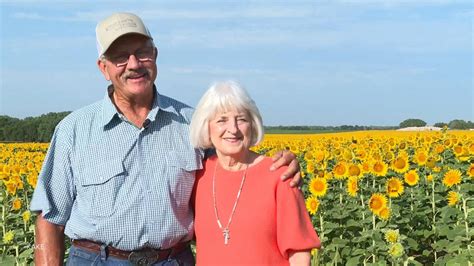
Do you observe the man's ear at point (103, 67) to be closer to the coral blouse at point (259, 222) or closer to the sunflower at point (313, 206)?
the coral blouse at point (259, 222)

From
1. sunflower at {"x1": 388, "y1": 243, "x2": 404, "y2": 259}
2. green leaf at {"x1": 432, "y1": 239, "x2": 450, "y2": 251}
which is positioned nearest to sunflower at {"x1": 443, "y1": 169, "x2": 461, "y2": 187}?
green leaf at {"x1": 432, "y1": 239, "x2": 450, "y2": 251}

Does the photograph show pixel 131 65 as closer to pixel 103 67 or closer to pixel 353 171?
pixel 103 67

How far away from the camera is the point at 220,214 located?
3.07 metres

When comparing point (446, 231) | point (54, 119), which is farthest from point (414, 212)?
point (54, 119)

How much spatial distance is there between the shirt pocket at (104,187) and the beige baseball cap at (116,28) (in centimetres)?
49

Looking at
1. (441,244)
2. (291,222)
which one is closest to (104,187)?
(291,222)

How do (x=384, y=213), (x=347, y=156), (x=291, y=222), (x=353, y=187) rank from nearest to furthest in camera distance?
(x=291, y=222) < (x=384, y=213) < (x=353, y=187) < (x=347, y=156)

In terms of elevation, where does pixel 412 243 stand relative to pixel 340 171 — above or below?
below

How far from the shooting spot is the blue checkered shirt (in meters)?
3.21

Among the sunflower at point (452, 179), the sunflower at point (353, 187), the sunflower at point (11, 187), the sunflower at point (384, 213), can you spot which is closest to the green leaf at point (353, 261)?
the sunflower at point (384, 213)

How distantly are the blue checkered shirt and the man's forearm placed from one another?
0.05 m

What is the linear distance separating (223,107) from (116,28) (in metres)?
0.59

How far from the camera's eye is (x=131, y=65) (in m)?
3.23

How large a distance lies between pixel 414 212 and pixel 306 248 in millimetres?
4537
